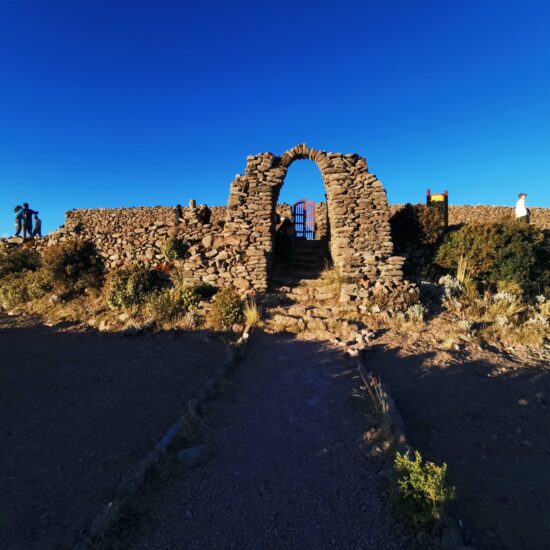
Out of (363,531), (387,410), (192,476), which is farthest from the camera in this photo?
(387,410)

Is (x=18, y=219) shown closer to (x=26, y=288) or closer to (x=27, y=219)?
(x=27, y=219)

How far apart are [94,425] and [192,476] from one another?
7.55ft

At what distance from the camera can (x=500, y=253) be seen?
10.9 meters

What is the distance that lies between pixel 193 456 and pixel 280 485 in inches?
44.8

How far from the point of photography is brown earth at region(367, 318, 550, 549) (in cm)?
322

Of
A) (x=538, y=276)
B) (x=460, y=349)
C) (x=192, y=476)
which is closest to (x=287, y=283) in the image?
(x=460, y=349)

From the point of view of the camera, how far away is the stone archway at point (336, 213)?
35.8ft

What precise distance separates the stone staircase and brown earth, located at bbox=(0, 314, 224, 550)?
2.16m

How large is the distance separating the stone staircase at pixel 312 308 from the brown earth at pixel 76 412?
216 centimetres

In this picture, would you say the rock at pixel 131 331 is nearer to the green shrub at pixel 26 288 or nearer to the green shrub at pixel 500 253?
the green shrub at pixel 26 288

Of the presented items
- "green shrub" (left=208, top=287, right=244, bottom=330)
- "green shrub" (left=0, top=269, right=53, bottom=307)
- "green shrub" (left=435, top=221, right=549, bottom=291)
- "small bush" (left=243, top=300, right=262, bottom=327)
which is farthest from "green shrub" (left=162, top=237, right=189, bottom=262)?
"green shrub" (left=435, top=221, right=549, bottom=291)

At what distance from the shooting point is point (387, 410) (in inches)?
177

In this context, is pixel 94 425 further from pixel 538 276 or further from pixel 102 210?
pixel 102 210

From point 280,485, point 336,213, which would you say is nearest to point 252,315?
point 336,213
